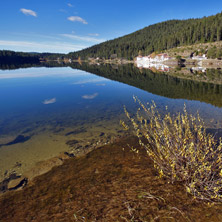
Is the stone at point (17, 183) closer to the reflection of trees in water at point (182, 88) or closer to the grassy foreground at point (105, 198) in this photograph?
the grassy foreground at point (105, 198)

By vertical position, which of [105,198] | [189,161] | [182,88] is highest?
[189,161]

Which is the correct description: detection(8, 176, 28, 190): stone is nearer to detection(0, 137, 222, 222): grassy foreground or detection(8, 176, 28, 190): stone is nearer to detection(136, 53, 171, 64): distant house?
detection(0, 137, 222, 222): grassy foreground

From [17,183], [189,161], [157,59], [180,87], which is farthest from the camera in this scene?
[157,59]

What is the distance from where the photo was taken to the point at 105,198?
5168 millimetres

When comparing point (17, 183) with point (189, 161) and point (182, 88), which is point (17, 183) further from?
point (182, 88)

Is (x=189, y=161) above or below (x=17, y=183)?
above

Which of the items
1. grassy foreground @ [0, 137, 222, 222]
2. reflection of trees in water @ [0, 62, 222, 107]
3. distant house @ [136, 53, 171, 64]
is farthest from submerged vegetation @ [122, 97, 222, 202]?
distant house @ [136, 53, 171, 64]

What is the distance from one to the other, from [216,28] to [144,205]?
5717 inches

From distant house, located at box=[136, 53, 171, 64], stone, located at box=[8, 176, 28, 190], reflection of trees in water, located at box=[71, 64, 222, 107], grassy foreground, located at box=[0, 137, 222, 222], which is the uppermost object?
distant house, located at box=[136, 53, 171, 64]

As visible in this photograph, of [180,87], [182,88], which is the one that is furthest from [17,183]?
[180,87]

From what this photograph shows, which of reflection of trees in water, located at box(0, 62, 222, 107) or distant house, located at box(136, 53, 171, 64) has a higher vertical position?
distant house, located at box(136, 53, 171, 64)

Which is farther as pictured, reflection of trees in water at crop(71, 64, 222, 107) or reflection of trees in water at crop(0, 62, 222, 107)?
reflection of trees in water at crop(0, 62, 222, 107)

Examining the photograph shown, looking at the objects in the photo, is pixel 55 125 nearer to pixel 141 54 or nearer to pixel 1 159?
pixel 1 159

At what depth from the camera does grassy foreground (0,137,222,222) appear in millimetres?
4352
